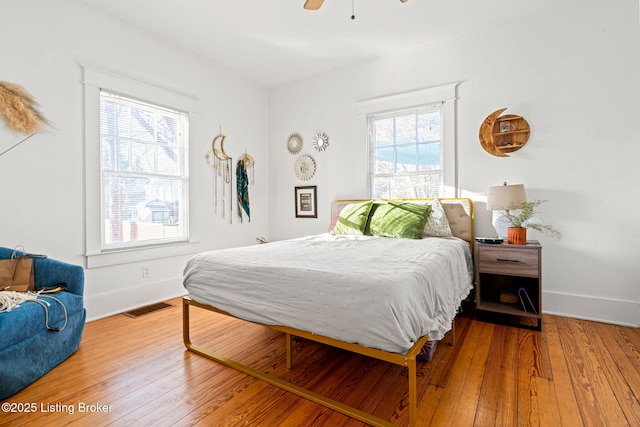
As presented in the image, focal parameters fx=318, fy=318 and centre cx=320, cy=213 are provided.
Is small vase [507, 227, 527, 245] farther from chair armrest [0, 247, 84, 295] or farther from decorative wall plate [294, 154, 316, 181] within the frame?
chair armrest [0, 247, 84, 295]

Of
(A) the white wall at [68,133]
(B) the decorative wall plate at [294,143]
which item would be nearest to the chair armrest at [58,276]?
(A) the white wall at [68,133]

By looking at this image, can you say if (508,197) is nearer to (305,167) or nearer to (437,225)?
(437,225)

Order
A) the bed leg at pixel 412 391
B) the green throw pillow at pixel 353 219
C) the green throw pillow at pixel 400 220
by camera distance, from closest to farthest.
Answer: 1. the bed leg at pixel 412 391
2. the green throw pillow at pixel 400 220
3. the green throw pillow at pixel 353 219

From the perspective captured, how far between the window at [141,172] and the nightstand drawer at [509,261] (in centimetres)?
322

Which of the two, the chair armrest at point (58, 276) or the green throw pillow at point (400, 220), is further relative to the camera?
the green throw pillow at point (400, 220)

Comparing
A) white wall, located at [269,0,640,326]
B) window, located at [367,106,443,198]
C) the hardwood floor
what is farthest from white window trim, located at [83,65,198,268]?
white wall, located at [269,0,640,326]

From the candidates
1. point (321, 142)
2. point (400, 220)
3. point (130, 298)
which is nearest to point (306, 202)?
point (321, 142)

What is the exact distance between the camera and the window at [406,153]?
11.7ft

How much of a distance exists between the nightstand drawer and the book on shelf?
0.62 ft

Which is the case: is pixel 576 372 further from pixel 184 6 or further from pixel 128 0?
pixel 128 0

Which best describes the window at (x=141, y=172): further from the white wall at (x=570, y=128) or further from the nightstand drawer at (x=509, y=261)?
the nightstand drawer at (x=509, y=261)

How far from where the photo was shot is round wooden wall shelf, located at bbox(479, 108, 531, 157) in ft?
10.1

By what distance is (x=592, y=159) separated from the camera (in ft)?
9.27

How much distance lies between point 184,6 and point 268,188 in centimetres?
255
